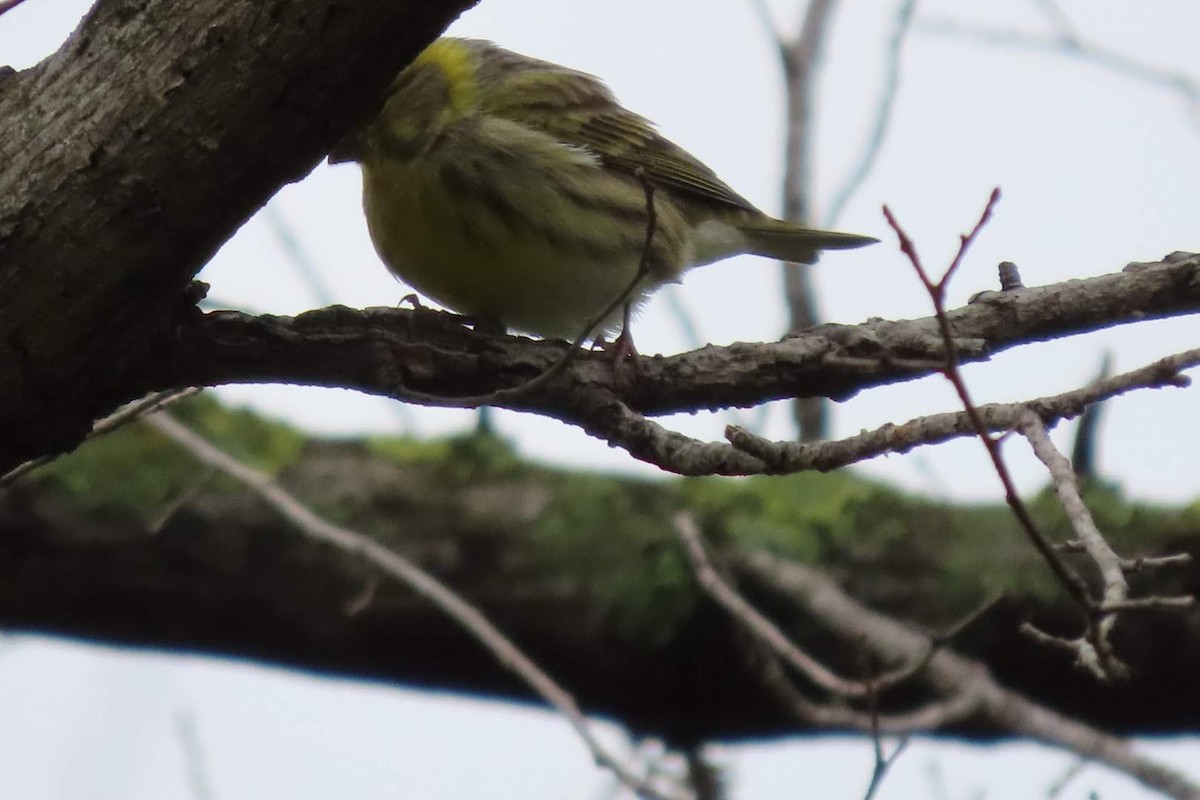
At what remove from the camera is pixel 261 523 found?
14.9 feet

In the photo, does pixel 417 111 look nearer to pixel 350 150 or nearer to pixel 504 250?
pixel 350 150

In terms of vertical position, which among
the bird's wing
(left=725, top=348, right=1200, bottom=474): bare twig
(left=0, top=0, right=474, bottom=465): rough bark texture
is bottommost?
(left=725, top=348, right=1200, bottom=474): bare twig

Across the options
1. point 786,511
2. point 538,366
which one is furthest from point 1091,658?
point 786,511

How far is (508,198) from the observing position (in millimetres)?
4246

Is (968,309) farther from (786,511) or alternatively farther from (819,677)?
(786,511)

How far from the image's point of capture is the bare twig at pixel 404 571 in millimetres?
3900

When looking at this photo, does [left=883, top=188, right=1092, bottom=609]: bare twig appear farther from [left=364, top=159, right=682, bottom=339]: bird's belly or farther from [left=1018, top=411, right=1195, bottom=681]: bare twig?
[left=364, top=159, right=682, bottom=339]: bird's belly

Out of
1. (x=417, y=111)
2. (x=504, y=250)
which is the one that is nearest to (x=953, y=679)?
(x=504, y=250)

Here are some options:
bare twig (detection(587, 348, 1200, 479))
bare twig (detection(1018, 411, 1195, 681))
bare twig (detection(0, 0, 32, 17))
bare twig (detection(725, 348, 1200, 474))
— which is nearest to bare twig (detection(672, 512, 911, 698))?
bare twig (detection(587, 348, 1200, 479))

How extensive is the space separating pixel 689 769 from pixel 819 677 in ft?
2.50

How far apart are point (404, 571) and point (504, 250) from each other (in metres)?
0.92

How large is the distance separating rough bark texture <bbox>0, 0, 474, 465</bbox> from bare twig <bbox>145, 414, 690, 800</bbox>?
1.79 meters

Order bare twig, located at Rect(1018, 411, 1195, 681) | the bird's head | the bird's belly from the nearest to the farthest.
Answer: bare twig, located at Rect(1018, 411, 1195, 681) → the bird's belly → the bird's head

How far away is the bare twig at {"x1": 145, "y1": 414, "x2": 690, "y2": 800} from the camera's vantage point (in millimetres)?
3900
